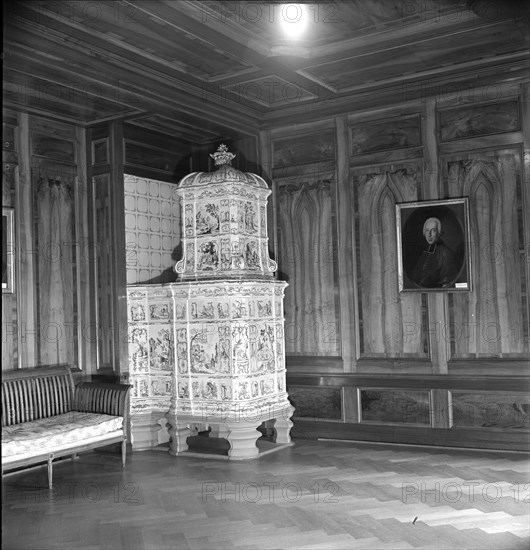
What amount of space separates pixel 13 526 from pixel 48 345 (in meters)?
2.52

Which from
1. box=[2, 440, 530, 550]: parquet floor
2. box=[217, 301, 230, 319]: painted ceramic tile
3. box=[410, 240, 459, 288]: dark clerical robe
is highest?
box=[410, 240, 459, 288]: dark clerical robe

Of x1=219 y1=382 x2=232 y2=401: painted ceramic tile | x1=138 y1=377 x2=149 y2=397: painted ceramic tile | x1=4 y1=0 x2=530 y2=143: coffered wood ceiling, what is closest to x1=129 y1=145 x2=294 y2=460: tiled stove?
x1=219 y1=382 x2=232 y2=401: painted ceramic tile

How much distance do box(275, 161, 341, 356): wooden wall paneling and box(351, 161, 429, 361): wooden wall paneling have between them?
0.96 ft

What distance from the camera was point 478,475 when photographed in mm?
5539

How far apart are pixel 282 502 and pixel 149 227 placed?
3.75 metres

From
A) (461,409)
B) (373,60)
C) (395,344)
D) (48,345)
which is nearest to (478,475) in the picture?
(461,409)

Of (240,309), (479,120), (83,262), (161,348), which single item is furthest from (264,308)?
(479,120)

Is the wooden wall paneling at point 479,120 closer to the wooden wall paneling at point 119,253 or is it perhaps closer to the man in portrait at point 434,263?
the man in portrait at point 434,263

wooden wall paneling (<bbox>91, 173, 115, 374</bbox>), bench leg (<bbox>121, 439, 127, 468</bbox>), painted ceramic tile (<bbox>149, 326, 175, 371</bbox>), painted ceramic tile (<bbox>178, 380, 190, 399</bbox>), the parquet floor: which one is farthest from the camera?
wooden wall paneling (<bbox>91, 173, 115, 374</bbox>)

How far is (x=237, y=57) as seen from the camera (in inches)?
233

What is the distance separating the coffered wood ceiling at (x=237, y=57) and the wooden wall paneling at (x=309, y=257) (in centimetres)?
75

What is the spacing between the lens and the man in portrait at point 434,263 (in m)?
6.65

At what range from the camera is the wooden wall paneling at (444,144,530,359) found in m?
6.37

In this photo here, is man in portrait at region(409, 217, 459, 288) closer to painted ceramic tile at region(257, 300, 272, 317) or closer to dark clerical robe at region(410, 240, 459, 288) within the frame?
dark clerical robe at region(410, 240, 459, 288)
